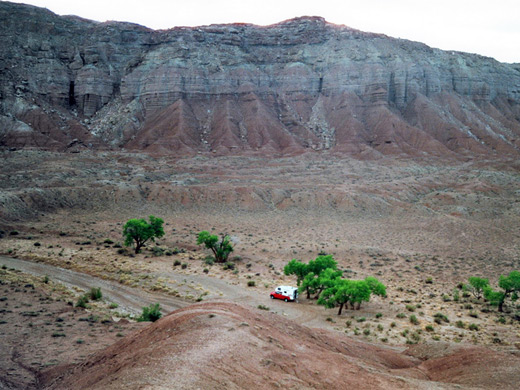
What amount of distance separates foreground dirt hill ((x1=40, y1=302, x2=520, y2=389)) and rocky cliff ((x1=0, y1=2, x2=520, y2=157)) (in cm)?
7783

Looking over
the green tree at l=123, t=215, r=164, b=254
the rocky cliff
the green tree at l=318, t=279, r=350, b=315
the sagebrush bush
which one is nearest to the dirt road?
the sagebrush bush

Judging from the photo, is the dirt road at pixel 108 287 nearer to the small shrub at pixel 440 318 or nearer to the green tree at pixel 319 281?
the green tree at pixel 319 281

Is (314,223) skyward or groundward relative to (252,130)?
groundward

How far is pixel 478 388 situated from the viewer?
10.9 meters

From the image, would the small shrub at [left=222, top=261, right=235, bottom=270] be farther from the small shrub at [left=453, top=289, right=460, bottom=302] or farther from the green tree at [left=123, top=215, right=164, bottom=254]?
the small shrub at [left=453, top=289, right=460, bottom=302]

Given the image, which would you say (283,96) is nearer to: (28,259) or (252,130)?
(252,130)

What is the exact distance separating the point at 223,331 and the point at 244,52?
113428mm

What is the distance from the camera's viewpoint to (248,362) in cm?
1012

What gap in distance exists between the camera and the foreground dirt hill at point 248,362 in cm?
950

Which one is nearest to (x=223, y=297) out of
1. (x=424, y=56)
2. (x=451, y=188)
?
(x=451, y=188)

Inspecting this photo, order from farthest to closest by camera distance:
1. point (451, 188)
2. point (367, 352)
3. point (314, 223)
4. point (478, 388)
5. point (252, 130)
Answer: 1. point (252, 130)
2. point (451, 188)
3. point (314, 223)
4. point (367, 352)
5. point (478, 388)

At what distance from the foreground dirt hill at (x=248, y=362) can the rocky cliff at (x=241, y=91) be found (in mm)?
77832

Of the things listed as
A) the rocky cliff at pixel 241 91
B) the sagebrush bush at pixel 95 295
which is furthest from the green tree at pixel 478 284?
the rocky cliff at pixel 241 91

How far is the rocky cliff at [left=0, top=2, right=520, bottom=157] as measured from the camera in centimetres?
9338
